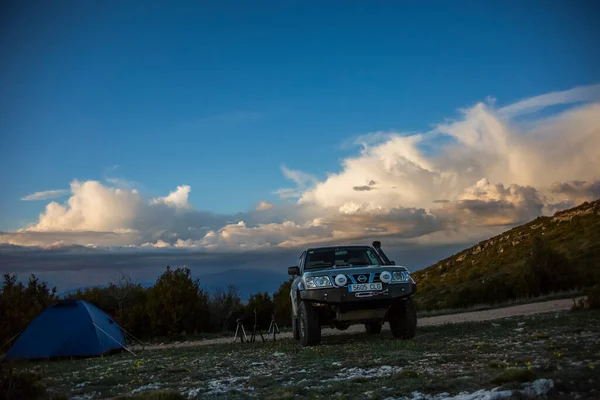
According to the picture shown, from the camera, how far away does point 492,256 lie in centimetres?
5000

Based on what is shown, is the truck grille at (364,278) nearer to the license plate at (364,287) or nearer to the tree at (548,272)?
the license plate at (364,287)

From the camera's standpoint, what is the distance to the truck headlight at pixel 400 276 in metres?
10.8

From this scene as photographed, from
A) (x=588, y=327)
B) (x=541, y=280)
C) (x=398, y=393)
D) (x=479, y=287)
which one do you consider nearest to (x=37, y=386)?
(x=398, y=393)

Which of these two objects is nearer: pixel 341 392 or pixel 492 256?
pixel 341 392

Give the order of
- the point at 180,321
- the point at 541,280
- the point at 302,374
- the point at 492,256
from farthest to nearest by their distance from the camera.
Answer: the point at 492,256
the point at 541,280
the point at 180,321
the point at 302,374

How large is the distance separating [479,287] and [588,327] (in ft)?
72.0

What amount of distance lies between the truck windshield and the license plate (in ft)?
5.06

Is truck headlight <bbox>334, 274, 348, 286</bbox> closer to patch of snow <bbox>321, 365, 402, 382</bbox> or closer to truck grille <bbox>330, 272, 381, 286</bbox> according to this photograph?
truck grille <bbox>330, 272, 381, 286</bbox>

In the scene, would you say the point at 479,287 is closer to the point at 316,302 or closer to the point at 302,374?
the point at 316,302

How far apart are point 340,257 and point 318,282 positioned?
207 cm

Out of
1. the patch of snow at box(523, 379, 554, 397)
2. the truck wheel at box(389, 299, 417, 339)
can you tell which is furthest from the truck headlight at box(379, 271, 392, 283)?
the patch of snow at box(523, 379, 554, 397)

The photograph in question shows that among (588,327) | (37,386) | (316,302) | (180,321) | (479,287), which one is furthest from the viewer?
(479,287)

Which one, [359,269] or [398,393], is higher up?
[359,269]

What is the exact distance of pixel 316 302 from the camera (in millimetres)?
10648
